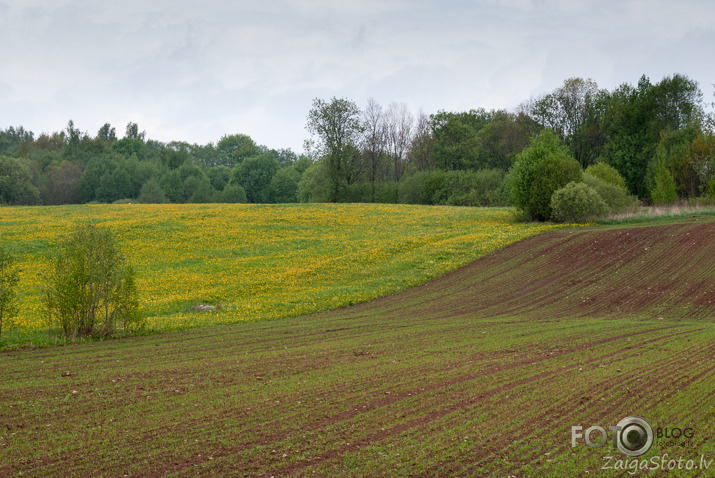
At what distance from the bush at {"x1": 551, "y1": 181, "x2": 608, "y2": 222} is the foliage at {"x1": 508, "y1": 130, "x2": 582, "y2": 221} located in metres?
2.02

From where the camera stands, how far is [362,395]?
440 inches

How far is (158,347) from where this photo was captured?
17.1 m

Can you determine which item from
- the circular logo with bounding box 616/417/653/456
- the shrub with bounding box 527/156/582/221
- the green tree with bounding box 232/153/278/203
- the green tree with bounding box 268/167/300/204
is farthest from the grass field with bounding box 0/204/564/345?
the green tree with bounding box 232/153/278/203

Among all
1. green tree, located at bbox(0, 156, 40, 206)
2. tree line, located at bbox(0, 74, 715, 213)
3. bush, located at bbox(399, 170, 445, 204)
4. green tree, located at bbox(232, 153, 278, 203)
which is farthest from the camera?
green tree, located at bbox(232, 153, 278, 203)

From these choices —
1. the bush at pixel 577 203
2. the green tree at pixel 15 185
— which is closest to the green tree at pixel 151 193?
the green tree at pixel 15 185

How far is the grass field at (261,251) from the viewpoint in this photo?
25.9 metres

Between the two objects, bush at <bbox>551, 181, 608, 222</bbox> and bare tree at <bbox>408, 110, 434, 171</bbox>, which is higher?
bare tree at <bbox>408, 110, 434, 171</bbox>

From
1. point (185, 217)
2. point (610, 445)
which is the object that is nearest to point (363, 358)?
point (610, 445)

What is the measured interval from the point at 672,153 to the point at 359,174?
4120 centimetres

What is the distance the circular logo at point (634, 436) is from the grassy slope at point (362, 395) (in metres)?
0.20

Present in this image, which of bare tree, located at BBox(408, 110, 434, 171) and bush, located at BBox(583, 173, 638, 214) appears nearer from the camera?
bush, located at BBox(583, 173, 638, 214)

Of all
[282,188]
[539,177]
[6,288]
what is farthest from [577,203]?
[282,188]

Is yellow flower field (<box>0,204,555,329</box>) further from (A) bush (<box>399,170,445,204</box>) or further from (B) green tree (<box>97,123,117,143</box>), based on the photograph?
(B) green tree (<box>97,123,117,143</box>)

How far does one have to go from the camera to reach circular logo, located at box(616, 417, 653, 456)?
823cm
